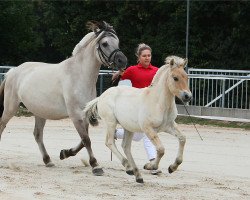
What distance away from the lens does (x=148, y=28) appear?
30516 mm

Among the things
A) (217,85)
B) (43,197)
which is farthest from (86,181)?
(217,85)

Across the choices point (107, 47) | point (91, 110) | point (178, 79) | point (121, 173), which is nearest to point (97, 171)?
point (121, 173)

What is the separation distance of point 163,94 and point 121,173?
1.93 m

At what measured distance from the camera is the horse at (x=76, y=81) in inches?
455

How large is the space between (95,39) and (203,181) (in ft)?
8.76

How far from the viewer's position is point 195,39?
2925cm

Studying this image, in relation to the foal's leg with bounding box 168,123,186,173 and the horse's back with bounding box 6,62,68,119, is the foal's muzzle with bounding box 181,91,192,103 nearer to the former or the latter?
the foal's leg with bounding box 168,123,186,173

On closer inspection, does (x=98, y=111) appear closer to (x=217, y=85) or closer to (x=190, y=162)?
(x=190, y=162)

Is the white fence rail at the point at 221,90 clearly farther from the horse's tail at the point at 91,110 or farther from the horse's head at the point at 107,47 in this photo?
the horse's tail at the point at 91,110

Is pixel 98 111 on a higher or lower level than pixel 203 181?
higher

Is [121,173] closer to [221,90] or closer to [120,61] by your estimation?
[120,61]

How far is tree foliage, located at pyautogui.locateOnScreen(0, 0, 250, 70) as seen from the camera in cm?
2812

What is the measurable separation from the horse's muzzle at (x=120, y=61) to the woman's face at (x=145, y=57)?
0.23 meters

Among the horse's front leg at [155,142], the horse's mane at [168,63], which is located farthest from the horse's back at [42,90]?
the horse's front leg at [155,142]
